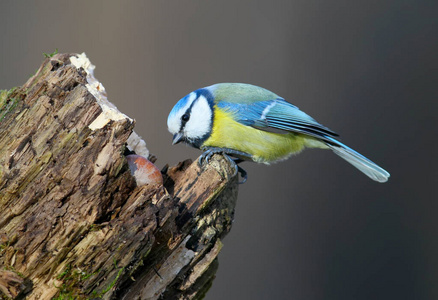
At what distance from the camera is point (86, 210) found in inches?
39.8

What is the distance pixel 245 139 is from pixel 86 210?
68 centimetres

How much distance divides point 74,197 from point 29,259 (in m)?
0.16

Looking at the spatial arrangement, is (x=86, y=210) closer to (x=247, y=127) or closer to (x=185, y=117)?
(x=185, y=117)

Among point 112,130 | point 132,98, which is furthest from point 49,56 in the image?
point 132,98

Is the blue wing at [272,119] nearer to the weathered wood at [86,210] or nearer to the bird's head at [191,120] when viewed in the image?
the bird's head at [191,120]

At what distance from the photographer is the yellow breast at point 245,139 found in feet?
5.06

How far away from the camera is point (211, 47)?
2.27 m

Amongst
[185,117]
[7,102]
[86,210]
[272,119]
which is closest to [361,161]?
[272,119]

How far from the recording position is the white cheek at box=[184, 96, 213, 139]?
1.54m

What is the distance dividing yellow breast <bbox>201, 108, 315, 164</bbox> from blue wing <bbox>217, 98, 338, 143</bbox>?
2 centimetres

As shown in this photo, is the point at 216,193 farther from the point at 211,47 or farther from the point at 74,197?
the point at 211,47

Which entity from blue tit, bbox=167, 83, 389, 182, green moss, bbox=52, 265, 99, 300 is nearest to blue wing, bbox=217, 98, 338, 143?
blue tit, bbox=167, 83, 389, 182

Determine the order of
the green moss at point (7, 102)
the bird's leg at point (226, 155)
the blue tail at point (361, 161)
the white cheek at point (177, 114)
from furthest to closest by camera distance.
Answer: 1. the blue tail at point (361, 161)
2. the white cheek at point (177, 114)
3. the bird's leg at point (226, 155)
4. the green moss at point (7, 102)

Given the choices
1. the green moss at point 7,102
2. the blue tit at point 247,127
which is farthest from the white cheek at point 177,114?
the green moss at point 7,102
